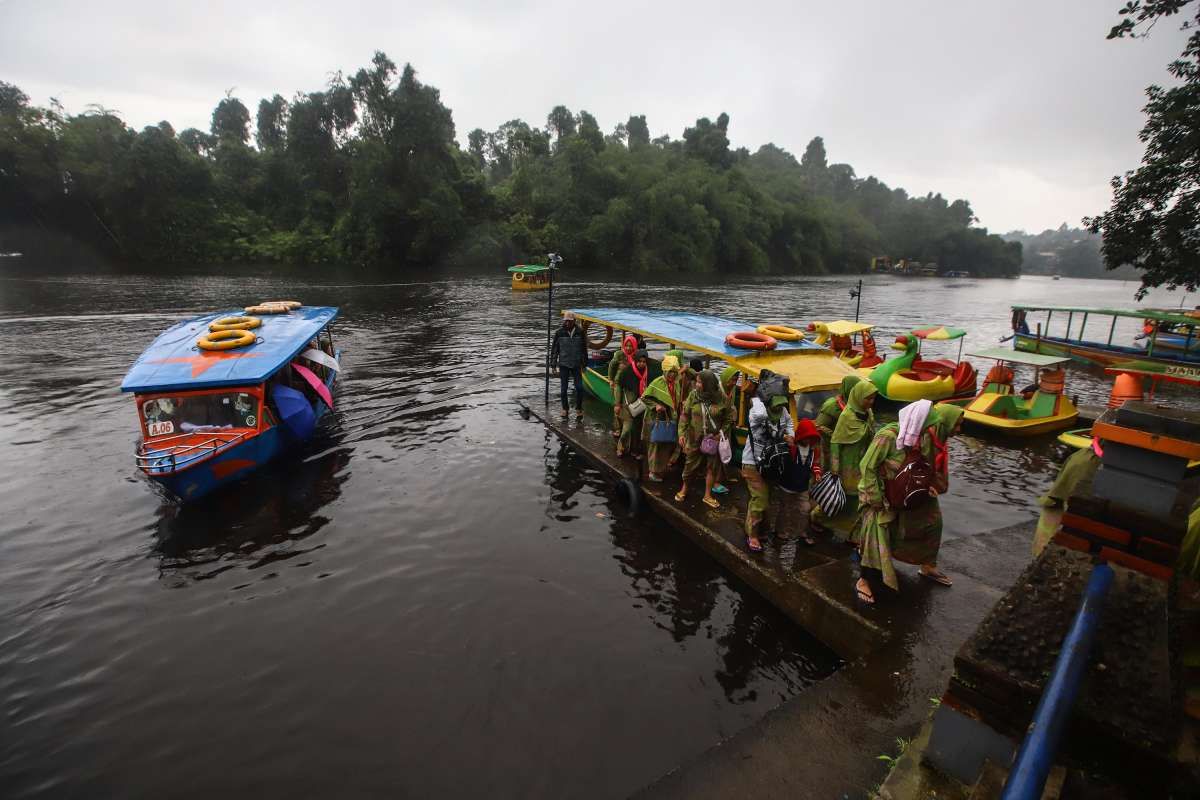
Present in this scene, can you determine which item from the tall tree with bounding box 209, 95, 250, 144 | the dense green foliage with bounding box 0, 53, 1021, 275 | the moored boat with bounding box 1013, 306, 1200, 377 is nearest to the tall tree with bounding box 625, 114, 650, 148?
the dense green foliage with bounding box 0, 53, 1021, 275

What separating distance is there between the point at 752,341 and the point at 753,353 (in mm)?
213

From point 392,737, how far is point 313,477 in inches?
269

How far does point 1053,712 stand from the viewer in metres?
1.67

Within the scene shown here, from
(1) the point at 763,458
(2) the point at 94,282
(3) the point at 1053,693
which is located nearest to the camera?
(3) the point at 1053,693

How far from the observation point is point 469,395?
54.8 ft

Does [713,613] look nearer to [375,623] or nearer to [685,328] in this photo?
[375,623]

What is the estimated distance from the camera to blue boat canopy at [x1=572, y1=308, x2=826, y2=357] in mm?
9883

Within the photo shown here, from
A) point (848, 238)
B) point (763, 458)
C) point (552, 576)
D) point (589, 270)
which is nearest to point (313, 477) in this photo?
point (552, 576)

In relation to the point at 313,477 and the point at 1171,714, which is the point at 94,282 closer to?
the point at 313,477

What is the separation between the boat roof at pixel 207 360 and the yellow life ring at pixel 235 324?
0.15 m

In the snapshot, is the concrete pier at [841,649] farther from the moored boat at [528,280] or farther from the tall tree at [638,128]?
the tall tree at [638,128]

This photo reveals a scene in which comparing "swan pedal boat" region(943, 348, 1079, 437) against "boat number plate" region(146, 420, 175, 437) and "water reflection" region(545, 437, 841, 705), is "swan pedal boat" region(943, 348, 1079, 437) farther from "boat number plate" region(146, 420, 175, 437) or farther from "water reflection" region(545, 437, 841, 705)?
"boat number plate" region(146, 420, 175, 437)

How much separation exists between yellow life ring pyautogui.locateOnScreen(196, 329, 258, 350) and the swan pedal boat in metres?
16.4

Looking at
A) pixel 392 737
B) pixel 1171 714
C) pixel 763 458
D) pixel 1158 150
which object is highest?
pixel 1158 150
